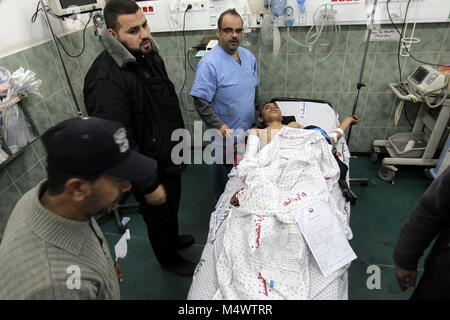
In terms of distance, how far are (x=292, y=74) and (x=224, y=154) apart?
1227mm

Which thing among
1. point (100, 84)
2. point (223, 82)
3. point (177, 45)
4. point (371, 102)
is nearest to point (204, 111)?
point (223, 82)

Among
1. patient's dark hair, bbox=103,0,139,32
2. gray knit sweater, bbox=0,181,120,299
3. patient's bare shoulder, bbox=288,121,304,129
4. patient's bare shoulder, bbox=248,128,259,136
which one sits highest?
patient's dark hair, bbox=103,0,139,32

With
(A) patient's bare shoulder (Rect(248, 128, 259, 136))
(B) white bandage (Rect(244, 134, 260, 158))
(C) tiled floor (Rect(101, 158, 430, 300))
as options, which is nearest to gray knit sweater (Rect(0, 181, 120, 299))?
(C) tiled floor (Rect(101, 158, 430, 300))

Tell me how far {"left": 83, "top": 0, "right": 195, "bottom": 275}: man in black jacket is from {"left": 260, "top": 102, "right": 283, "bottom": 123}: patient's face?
0.98 m

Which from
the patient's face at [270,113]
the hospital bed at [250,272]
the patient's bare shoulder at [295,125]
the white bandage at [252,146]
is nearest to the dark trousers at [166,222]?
the hospital bed at [250,272]

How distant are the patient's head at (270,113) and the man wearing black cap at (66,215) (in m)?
1.72

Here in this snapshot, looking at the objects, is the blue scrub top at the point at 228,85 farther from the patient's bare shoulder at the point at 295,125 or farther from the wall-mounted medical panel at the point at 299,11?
the wall-mounted medical panel at the point at 299,11

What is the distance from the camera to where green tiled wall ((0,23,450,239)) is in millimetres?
2117

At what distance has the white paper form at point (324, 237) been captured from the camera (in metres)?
1.32

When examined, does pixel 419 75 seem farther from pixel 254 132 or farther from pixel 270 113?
pixel 254 132

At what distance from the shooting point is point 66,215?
2.70ft

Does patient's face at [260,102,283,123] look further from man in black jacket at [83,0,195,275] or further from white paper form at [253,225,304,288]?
white paper form at [253,225,304,288]

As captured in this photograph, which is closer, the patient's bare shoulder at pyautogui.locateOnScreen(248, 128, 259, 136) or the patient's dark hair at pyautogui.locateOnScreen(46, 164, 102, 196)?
the patient's dark hair at pyautogui.locateOnScreen(46, 164, 102, 196)

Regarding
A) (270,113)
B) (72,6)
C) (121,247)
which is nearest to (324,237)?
(270,113)
